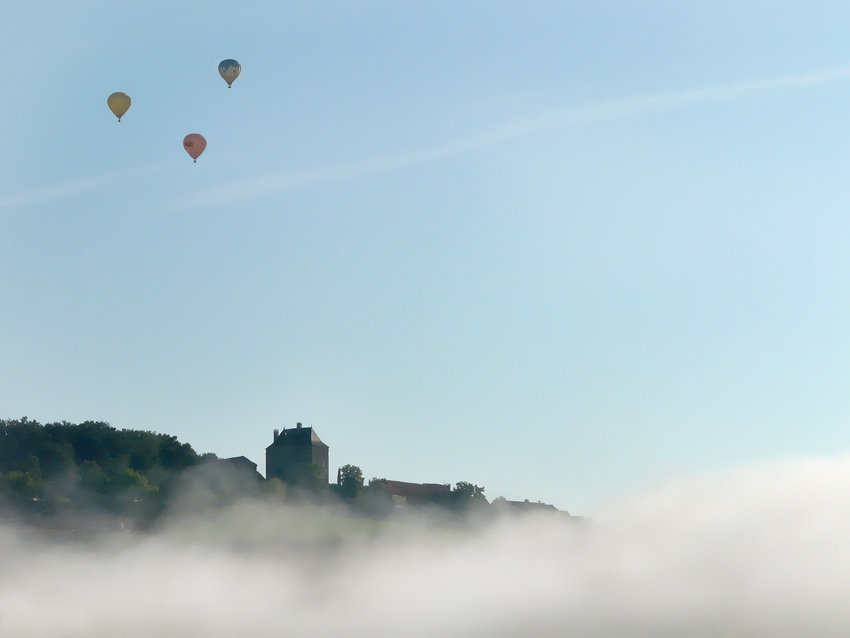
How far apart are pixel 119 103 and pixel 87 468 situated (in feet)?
235

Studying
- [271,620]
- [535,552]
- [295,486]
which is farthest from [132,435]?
[271,620]

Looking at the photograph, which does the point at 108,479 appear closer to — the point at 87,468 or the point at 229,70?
the point at 87,468

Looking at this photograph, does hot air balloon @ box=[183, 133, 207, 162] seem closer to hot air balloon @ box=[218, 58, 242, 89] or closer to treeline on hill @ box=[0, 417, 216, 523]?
hot air balloon @ box=[218, 58, 242, 89]

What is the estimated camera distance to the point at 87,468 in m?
157

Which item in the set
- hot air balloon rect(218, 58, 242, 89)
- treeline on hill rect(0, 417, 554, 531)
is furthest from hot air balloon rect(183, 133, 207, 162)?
treeline on hill rect(0, 417, 554, 531)

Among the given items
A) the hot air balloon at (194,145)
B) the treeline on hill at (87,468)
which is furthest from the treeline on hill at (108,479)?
the hot air balloon at (194,145)

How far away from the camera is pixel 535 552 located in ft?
476

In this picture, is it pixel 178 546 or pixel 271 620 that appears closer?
pixel 271 620

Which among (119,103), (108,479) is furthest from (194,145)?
(108,479)

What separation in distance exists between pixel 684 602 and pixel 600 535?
33.3 m

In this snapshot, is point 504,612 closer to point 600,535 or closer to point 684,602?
point 684,602

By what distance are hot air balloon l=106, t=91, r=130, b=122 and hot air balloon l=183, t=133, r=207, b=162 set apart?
5.34 m

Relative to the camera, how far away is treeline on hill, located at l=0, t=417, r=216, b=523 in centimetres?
14350

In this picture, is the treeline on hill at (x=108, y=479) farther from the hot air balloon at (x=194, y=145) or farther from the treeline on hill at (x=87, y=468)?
the hot air balloon at (x=194, y=145)
